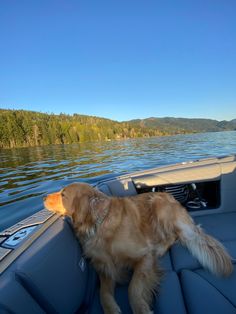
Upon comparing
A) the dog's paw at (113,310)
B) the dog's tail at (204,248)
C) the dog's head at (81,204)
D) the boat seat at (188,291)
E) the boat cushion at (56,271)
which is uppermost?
the dog's head at (81,204)

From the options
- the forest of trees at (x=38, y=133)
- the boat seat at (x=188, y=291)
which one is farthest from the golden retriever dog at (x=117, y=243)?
the forest of trees at (x=38, y=133)

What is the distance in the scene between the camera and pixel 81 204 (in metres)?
2.94

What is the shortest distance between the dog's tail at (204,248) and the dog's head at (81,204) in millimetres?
1269

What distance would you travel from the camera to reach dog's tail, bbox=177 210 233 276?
2.85 meters

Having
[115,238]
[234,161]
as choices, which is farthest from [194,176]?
[115,238]

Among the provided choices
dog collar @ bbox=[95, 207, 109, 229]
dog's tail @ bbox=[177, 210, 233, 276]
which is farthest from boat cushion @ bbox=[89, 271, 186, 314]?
dog collar @ bbox=[95, 207, 109, 229]

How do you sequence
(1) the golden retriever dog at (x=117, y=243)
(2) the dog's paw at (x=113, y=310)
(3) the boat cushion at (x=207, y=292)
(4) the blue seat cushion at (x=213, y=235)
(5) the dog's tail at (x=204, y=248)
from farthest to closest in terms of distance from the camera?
(4) the blue seat cushion at (x=213, y=235)
(5) the dog's tail at (x=204, y=248)
(1) the golden retriever dog at (x=117, y=243)
(2) the dog's paw at (x=113, y=310)
(3) the boat cushion at (x=207, y=292)

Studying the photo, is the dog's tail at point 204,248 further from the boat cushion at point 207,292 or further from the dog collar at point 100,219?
the dog collar at point 100,219

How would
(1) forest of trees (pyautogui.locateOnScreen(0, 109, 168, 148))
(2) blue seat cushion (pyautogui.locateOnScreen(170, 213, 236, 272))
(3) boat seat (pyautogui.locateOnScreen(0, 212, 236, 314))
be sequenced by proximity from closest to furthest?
(3) boat seat (pyautogui.locateOnScreen(0, 212, 236, 314)) < (2) blue seat cushion (pyautogui.locateOnScreen(170, 213, 236, 272)) < (1) forest of trees (pyautogui.locateOnScreen(0, 109, 168, 148))

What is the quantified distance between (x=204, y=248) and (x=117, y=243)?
1.15 meters

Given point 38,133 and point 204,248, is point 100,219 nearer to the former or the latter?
point 204,248

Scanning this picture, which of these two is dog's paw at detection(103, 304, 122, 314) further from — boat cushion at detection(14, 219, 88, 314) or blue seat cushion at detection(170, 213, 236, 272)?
blue seat cushion at detection(170, 213, 236, 272)

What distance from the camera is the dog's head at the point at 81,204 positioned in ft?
9.61

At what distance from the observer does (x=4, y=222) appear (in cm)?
666
